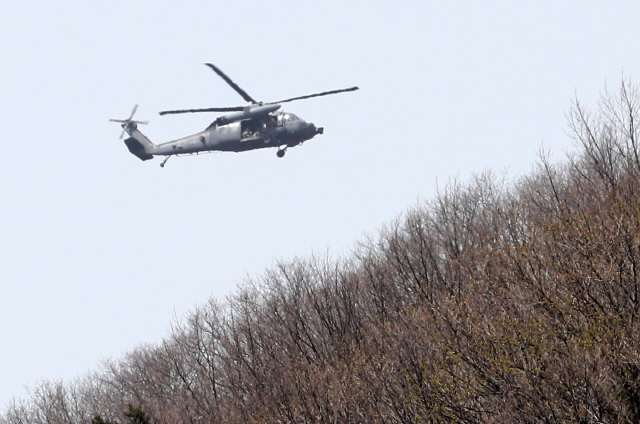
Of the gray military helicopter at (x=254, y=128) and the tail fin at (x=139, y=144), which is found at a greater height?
the tail fin at (x=139, y=144)

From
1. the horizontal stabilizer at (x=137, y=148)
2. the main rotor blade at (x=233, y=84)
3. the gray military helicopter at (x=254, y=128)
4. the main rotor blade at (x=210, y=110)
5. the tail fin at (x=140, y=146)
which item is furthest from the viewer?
the horizontal stabilizer at (x=137, y=148)

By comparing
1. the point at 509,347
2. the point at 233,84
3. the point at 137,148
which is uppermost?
the point at 137,148

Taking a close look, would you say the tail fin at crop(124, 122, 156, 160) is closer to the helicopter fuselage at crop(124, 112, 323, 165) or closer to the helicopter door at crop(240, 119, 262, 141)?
the helicopter fuselage at crop(124, 112, 323, 165)

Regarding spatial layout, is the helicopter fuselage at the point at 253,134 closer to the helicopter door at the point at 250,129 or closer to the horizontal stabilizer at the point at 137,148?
the helicopter door at the point at 250,129

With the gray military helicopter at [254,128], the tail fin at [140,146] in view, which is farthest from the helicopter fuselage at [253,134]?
the tail fin at [140,146]

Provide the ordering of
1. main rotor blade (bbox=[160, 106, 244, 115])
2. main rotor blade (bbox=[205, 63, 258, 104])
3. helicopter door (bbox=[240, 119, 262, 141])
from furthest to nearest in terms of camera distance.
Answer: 1. helicopter door (bbox=[240, 119, 262, 141])
2. main rotor blade (bbox=[160, 106, 244, 115])
3. main rotor blade (bbox=[205, 63, 258, 104])

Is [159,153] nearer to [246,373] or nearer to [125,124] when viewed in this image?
[125,124]

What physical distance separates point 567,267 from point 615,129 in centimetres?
2026

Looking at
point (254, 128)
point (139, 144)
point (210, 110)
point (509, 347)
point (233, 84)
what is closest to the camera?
point (509, 347)

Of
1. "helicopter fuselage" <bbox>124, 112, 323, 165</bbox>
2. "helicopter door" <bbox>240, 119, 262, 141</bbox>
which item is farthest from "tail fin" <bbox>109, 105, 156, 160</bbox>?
"helicopter door" <bbox>240, 119, 262, 141</bbox>

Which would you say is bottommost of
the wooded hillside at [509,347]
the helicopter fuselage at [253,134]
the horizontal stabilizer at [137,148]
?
the wooded hillside at [509,347]

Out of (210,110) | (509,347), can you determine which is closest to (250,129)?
(210,110)

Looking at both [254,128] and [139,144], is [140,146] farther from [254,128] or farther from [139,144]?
[254,128]

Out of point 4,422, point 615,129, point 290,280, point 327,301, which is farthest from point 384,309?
point 4,422
